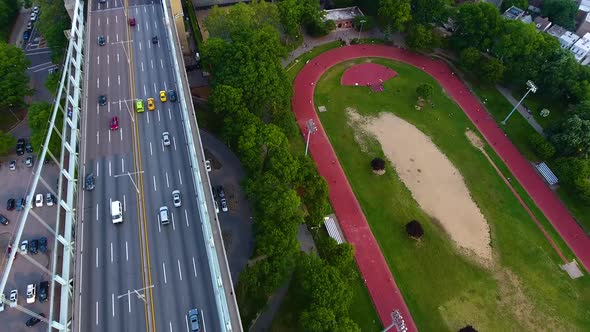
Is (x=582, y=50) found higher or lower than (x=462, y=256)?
higher

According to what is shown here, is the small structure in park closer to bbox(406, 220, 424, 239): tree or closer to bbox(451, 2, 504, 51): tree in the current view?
bbox(451, 2, 504, 51): tree

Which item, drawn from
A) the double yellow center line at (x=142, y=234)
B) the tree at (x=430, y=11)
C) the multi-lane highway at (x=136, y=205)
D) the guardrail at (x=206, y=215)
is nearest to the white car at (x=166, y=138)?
the multi-lane highway at (x=136, y=205)

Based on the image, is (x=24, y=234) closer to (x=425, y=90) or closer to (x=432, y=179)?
(x=432, y=179)

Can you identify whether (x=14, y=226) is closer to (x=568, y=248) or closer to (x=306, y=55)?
(x=306, y=55)

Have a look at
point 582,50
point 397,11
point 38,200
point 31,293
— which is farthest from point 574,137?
point 38,200

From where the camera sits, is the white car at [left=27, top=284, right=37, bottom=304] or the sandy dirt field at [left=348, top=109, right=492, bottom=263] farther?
the sandy dirt field at [left=348, top=109, right=492, bottom=263]

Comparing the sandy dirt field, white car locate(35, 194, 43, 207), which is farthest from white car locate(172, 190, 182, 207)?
the sandy dirt field
